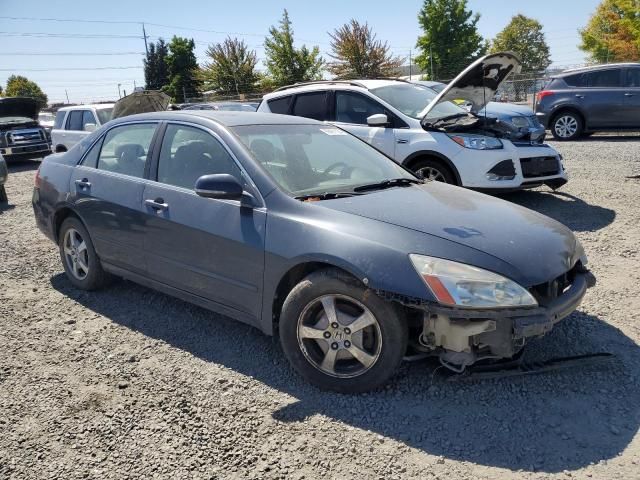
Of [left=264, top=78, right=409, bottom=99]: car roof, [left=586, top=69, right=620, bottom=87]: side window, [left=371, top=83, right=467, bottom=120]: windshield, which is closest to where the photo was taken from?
[left=371, top=83, right=467, bottom=120]: windshield

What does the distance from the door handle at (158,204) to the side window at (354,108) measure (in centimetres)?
426

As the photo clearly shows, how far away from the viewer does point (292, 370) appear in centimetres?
337

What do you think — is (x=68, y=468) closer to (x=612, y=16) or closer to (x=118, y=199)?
(x=118, y=199)

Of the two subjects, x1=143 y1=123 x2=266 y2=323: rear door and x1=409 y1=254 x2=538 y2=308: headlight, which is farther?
x1=143 y1=123 x2=266 y2=323: rear door

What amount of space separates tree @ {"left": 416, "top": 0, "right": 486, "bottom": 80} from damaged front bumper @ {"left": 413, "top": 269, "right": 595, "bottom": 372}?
39658 millimetres

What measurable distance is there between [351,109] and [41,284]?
457cm

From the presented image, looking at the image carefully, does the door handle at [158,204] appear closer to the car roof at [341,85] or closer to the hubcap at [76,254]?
the hubcap at [76,254]

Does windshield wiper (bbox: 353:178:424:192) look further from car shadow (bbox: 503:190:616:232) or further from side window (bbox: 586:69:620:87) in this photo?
side window (bbox: 586:69:620:87)

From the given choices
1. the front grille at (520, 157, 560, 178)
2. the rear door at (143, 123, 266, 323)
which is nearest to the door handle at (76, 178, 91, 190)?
the rear door at (143, 123, 266, 323)

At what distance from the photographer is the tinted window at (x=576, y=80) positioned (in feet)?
43.7

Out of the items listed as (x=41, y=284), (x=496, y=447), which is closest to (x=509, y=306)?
(x=496, y=447)

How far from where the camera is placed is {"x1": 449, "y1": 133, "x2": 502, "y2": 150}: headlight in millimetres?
6777

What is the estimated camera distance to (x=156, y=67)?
50.3 m

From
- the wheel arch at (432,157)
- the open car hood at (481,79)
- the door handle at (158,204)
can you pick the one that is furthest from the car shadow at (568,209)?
the door handle at (158,204)
